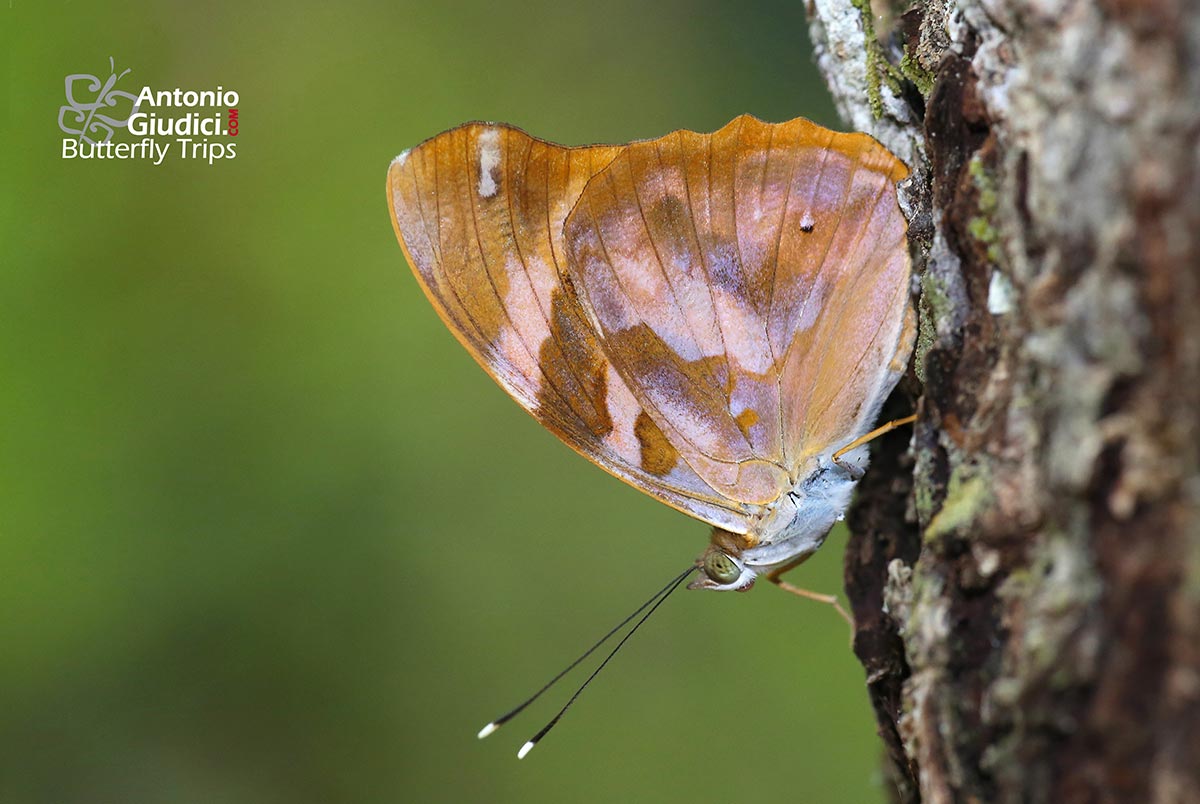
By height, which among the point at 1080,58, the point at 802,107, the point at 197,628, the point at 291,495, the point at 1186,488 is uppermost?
the point at 802,107

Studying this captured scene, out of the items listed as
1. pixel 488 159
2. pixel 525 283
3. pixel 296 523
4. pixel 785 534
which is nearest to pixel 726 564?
pixel 785 534

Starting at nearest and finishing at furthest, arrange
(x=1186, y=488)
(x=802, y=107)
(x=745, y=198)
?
1. (x=1186, y=488)
2. (x=745, y=198)
3. (x=802, y=107)

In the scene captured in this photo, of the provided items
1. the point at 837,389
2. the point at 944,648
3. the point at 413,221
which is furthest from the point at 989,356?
the point at 413,221

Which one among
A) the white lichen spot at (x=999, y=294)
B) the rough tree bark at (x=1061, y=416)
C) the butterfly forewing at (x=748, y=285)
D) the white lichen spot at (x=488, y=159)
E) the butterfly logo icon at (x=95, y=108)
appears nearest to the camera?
the rough tree bark at (x=1061, y=416)

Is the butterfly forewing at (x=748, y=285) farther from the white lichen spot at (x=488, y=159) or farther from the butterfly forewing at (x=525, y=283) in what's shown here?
the white lichen spot at (x=488, y=159)

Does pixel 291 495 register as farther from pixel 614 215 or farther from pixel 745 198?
pixel 745 198

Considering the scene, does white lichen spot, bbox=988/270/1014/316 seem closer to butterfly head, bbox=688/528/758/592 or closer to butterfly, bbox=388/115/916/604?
butterfly, bbox=388/115/916/604

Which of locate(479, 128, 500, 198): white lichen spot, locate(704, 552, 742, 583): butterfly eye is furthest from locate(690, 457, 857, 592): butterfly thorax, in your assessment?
locate(479, 128, 500, 198): white lichen spot

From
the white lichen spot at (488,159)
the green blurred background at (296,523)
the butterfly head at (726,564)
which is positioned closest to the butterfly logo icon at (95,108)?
the green blurred background at (296,523)

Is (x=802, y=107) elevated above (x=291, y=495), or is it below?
above
